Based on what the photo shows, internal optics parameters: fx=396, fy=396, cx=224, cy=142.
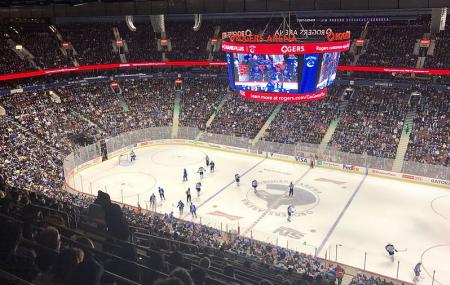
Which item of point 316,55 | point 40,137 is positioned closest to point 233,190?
point 316,55

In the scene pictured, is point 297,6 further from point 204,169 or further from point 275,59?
point 204,169

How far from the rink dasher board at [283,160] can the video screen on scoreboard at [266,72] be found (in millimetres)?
11895

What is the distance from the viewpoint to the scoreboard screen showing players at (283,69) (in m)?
23.0

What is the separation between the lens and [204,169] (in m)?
33.9

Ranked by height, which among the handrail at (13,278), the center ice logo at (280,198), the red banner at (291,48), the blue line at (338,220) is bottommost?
the blue line at (338,220)

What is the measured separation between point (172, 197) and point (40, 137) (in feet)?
48.8

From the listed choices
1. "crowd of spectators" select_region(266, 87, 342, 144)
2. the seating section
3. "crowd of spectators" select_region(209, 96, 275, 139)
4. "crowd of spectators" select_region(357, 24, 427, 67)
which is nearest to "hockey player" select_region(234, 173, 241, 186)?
the seating section

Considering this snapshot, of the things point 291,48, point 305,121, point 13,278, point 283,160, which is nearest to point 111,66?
point 305,121

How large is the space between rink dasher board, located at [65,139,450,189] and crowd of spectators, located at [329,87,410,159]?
189 centimetres

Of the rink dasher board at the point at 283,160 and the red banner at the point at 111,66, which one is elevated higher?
the red banner at the point at 111,66

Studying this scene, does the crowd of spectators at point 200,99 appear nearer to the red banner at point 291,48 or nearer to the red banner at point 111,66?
the red banner at point 111,66

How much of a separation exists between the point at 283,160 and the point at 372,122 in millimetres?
8992

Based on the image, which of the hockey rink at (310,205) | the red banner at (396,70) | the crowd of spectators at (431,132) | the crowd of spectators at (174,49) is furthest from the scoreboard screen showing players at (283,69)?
the red banner at (396,70)

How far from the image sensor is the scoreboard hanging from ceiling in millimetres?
22906
